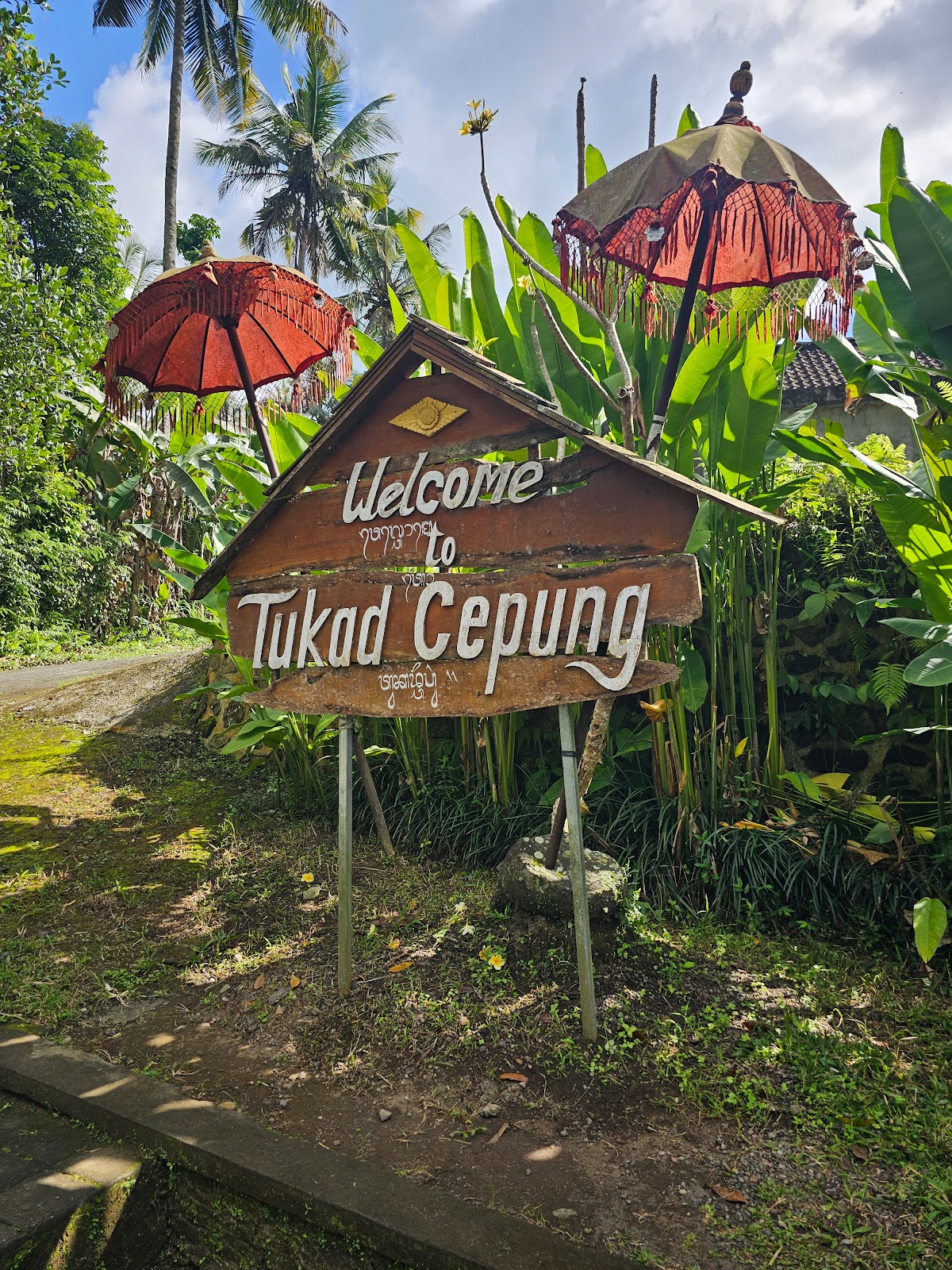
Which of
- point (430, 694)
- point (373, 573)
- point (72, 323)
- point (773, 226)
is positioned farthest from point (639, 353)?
point (72, 323)

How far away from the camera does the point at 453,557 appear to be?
257cm

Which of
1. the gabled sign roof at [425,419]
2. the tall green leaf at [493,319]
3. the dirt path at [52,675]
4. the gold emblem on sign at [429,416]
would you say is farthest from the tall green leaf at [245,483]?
the dirt path at [52,675]

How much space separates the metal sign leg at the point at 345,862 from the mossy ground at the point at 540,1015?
0.36 ft

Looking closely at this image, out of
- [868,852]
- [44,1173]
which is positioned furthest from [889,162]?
[44,1173]

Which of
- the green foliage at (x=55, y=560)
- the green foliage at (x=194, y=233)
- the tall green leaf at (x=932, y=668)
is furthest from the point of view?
the green foliage at (x=194, y=233)

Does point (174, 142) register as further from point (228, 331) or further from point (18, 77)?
point (228, 331)

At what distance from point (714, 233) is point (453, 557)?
1710 millimetres

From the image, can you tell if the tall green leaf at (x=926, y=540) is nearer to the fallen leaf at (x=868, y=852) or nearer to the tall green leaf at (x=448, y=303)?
the fallen leaf at (x=868, y=852)

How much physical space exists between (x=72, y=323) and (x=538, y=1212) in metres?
8.12

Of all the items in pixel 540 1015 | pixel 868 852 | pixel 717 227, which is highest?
pixel 717 227

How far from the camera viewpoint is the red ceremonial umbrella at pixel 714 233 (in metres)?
2.51

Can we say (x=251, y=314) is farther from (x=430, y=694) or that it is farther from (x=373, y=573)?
(x=430, y=694)

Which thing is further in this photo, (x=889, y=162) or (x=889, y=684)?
(x=889, y=684)

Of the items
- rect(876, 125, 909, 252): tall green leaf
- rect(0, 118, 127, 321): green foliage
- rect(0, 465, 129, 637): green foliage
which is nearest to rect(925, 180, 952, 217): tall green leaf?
rect(876, 125, 909, 252): tall green leaf
